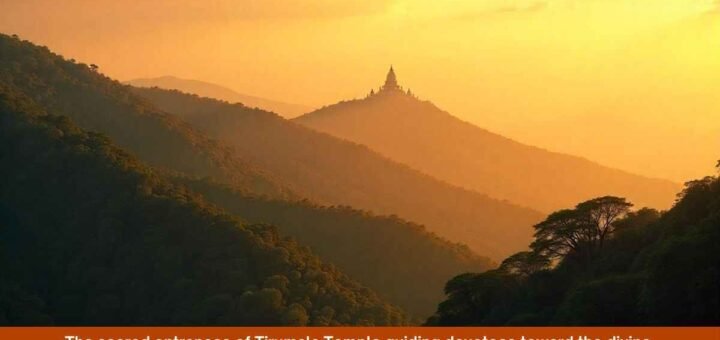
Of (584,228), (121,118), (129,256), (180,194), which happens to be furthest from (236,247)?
(121,118)

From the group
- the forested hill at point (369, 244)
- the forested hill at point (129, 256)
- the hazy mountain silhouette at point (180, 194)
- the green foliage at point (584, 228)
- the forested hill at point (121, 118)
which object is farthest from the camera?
the forested hill at point (121, 118)

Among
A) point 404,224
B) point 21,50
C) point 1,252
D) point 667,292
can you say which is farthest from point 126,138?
point 667,292

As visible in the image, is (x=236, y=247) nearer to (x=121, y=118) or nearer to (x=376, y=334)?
(x=376, y=334)

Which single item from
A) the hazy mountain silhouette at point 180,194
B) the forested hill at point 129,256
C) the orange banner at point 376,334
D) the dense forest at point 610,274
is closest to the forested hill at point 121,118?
the hazy mountain silhouette at point 180,194

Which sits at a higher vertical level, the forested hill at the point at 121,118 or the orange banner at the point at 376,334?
the forested hill at the point at 121,118

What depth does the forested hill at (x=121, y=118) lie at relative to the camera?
495 ft

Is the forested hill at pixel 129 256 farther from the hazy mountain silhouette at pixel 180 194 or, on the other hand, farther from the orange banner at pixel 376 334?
the orange banner at pixel 376 334

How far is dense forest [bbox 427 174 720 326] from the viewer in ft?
155

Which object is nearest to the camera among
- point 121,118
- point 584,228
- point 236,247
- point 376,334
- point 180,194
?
point 376,334

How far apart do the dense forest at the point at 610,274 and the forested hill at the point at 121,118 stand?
82122mm

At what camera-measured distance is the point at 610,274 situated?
59.8m

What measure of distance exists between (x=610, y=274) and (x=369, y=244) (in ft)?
228

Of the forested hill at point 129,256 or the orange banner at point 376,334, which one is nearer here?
the orange banner at point 376,334

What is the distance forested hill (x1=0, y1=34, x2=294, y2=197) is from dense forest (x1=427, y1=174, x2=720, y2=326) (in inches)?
3233
